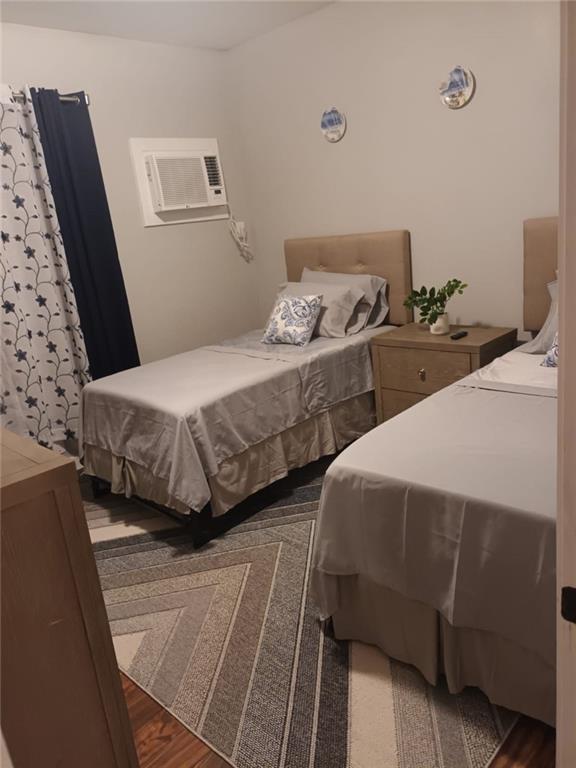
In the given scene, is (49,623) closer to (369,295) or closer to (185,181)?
(369,295)

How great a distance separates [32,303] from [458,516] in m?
2.62

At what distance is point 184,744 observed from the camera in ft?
5.50

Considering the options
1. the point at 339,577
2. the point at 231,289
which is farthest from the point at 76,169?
the point at 339,577

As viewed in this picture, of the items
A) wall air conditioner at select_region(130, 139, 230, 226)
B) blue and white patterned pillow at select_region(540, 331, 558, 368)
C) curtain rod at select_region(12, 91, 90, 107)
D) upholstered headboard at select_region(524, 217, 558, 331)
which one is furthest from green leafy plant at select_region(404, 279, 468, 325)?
curtain rod at select_region(12, 91, 90, 107)

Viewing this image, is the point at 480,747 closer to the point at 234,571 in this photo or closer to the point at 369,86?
the point at 234,571

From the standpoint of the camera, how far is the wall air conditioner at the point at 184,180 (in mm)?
3701

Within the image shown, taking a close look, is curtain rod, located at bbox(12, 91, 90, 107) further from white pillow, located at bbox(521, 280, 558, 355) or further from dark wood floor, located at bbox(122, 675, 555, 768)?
dark wood floor, located at bbox(122, 675, 555, 768)

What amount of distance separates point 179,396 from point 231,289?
1.79m

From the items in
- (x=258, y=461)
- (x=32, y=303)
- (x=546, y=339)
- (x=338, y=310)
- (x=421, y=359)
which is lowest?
(x=258, y=461)

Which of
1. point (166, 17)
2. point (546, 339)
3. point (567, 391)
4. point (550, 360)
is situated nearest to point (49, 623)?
point (567, 391)

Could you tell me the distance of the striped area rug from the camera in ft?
5.25

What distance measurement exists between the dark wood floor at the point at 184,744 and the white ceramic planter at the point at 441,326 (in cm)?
193

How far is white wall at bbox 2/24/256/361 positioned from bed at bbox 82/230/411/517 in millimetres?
631

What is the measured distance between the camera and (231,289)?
4297 mm
